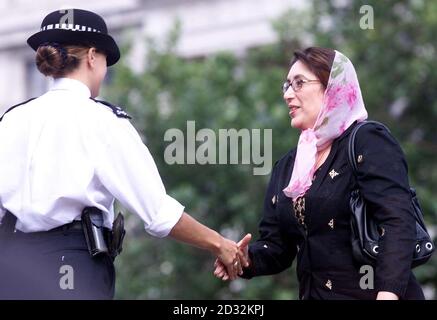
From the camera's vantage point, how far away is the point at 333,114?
496 cm

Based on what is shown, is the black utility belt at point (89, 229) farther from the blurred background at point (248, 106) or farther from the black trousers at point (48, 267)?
the blurred background at point (248, 106)

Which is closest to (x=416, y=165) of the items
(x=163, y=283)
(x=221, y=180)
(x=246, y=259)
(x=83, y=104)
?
(x=221, y=180)

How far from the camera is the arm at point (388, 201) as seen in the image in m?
4.50

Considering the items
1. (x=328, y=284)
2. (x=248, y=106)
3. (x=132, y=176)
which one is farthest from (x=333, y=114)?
(x=248, y=106)

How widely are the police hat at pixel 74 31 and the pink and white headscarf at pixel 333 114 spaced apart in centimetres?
100

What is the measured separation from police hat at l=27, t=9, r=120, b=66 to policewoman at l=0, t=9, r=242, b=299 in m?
0.02

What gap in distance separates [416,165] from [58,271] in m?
9.56

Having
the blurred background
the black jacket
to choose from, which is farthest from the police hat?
the blurred background

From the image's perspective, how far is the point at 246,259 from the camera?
211 inches

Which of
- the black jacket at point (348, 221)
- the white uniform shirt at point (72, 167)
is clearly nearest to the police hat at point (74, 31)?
the white uniform shirt at point (72, 167)

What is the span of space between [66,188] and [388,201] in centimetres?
133

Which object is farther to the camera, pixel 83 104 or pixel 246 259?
pixel 246 259

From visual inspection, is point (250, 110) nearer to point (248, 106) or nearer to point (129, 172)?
point (248, 106)
